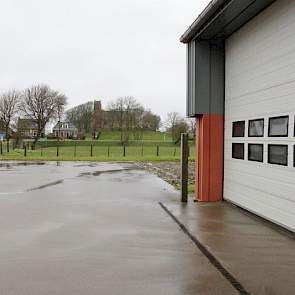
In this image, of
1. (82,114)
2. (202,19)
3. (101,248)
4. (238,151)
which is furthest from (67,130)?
(101,248)

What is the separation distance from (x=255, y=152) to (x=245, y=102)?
128cm

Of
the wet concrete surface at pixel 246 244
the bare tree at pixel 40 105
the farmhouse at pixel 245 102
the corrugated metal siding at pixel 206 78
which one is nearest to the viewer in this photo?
the wet concrete surface at pixel 246 244

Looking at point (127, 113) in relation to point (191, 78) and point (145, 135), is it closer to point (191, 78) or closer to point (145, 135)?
point (145, 135)

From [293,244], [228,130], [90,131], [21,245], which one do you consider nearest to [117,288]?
[21,245]

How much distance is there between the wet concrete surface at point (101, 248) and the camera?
5.11 metres

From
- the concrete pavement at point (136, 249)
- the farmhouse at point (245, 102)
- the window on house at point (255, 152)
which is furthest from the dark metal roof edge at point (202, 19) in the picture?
the concrete pavement at point (136, 249)

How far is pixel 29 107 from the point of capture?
70.2 meters

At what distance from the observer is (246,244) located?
7133 mm

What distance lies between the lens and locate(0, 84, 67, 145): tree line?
68.4m

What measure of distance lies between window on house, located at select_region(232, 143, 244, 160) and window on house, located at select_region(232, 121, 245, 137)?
0.24 metres

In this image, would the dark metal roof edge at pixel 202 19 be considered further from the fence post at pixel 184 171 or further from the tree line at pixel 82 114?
the tree line at pixel 82 114

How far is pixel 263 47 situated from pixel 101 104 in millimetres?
88342

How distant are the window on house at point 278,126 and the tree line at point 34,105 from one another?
6128 centimetres

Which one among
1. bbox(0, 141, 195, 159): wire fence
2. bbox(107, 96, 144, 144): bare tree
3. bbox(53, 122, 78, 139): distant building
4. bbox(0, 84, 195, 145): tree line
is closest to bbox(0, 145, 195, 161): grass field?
bbox(0, 141, 195, 159): wire fence
